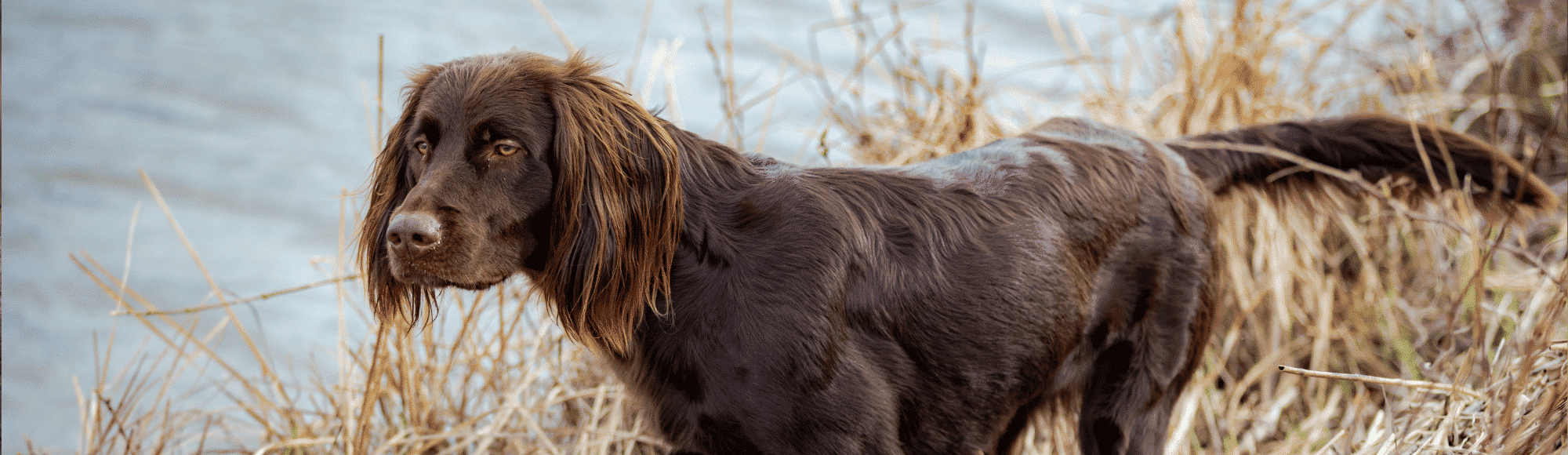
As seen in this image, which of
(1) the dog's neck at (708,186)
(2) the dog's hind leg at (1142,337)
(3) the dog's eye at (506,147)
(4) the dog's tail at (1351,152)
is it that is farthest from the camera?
(4) the dog's tail at (1351,152)

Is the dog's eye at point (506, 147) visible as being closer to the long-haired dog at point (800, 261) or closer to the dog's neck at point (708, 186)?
the long-haired dog at point (800, 261)

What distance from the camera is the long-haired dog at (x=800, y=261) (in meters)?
1.74

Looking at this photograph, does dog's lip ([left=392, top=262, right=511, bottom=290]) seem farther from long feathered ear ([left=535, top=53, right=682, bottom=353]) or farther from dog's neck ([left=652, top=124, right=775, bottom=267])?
dog's neck ([left=652, top=124, right=775, bottom=267])

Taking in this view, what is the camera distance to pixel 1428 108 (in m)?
3.91

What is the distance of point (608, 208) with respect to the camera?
175cm

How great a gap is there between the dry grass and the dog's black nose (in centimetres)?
75

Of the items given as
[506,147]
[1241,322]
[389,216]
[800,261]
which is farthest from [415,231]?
[1241,322]

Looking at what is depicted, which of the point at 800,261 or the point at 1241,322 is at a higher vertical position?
the point at 800,261

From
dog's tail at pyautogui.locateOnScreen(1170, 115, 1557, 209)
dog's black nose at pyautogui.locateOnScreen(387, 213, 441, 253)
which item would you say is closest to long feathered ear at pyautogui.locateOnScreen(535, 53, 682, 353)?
dog's black nose at pyautogui.locateOnScreen(387, 213, 441, 253)

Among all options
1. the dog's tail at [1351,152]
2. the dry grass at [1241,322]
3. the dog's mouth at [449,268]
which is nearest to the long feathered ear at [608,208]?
the dog's mouth at [449,268]

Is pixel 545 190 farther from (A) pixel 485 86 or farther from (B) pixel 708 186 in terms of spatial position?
(B) pixel 708 186

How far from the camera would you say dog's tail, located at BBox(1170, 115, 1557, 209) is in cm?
253

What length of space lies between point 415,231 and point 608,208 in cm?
32

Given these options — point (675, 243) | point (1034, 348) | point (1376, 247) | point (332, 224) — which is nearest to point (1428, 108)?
point (1376, 247)
